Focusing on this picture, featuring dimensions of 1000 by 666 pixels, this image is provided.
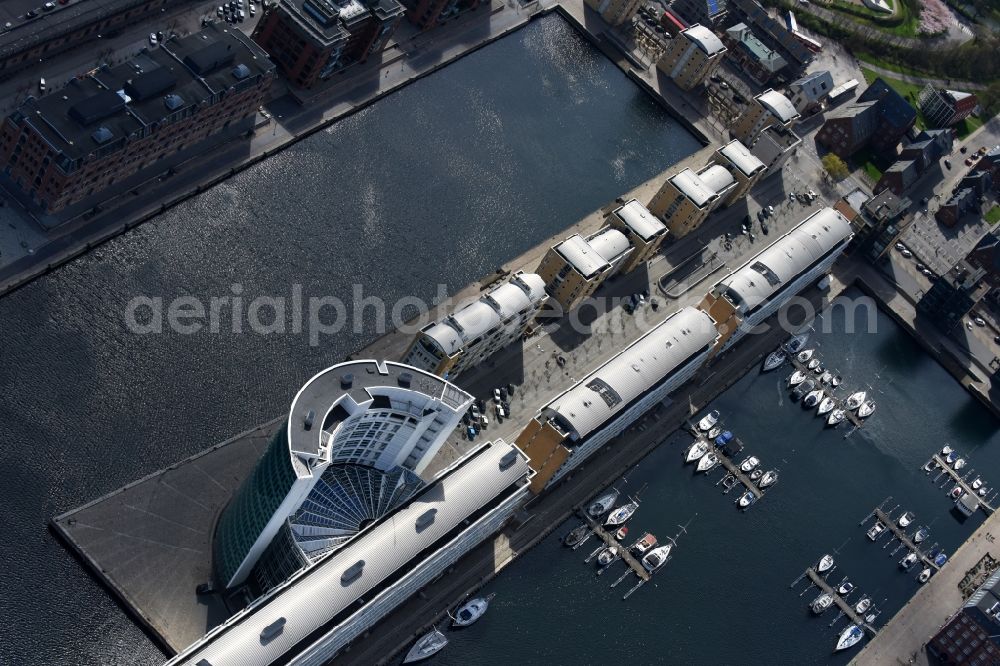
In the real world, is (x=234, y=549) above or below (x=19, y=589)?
above

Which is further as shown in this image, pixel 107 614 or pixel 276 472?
pixel 107 614

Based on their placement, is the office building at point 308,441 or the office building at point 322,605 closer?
the office building at point 322,605

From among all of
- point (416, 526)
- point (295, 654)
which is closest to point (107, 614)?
point (295, 654)

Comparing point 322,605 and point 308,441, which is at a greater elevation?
point 308,441

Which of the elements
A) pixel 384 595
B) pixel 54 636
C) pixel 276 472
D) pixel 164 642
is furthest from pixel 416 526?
pixel 54 636

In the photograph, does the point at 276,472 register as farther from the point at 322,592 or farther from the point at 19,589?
the point at 19,589

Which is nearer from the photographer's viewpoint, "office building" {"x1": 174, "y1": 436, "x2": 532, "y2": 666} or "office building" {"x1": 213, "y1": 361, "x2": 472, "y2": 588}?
"office building" {"x1": 174, "y1": 436, "x2": 532, "y2": 666}

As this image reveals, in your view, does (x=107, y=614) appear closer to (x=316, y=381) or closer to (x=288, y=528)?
(x=288, y=528)

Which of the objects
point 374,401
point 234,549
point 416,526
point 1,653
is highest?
point 374,401

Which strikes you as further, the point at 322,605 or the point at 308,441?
the point at 322,605
